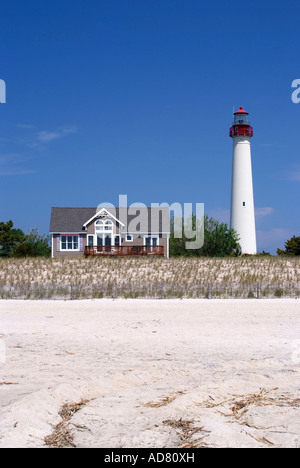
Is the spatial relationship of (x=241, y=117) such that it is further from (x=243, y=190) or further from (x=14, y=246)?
(x=14, y=246)

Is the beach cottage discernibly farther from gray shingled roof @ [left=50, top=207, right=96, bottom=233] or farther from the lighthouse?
the lighthouse

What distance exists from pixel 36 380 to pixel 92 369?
119 cm

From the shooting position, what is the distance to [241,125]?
51.3m

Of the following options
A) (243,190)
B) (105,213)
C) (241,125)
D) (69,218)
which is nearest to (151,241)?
(105,213)

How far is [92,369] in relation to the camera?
916cm

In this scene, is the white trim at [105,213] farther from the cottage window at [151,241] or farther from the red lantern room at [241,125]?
the red lantern room at [241,125]

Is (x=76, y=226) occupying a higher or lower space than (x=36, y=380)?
higher

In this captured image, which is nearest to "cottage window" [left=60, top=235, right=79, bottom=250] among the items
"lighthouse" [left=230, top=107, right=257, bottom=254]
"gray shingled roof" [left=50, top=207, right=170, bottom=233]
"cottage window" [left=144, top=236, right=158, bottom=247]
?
"gray shingled roof" [left=50, top=207, right=170, bottom=233]

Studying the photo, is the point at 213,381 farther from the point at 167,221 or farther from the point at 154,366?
the point at 167,221

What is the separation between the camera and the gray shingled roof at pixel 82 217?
48.8 meters

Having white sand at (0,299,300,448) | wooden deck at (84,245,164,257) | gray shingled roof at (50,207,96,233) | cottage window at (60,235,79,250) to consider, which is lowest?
white sand at (0,299,300,448)

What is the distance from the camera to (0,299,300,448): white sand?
5.84 meters

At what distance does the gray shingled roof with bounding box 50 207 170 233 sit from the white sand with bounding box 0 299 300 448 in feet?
102

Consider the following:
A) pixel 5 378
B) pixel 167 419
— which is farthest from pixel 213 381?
pixel 5 378
